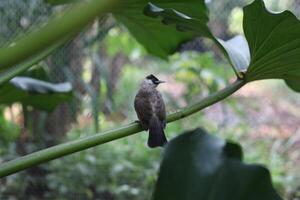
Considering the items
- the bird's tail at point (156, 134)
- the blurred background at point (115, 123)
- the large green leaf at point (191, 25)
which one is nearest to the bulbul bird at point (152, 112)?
the bird's tail at point (156, 134)

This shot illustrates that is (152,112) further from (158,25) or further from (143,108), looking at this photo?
(158,25)

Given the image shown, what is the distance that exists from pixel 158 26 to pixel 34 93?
31 cm

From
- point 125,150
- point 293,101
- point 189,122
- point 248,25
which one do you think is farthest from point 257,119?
point 248,25

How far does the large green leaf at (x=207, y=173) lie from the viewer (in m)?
0.59

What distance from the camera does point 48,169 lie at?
2.57 meters

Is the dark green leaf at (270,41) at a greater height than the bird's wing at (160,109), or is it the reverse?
the dark green leaf at (270,41)

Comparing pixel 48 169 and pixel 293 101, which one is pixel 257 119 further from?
pixel 48 169

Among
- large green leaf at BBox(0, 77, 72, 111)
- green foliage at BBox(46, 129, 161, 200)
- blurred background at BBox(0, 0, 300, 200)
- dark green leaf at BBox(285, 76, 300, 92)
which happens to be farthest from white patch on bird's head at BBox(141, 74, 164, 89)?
green foliage at BBox(46, 129, 161, 200)

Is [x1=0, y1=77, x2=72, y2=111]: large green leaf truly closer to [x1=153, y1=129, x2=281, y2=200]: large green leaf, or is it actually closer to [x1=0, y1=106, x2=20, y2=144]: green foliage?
[x1=153, y1=129, x2=281, y2=200]: large green leaf

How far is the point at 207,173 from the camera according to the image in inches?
24.4

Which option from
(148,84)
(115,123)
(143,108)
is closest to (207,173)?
(143,108)

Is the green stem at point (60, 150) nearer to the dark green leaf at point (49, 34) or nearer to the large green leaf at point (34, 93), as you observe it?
the dark green leaf at point (49, 34)

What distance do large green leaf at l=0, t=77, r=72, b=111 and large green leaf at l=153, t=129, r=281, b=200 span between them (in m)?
0.53

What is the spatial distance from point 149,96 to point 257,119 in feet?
7.04
